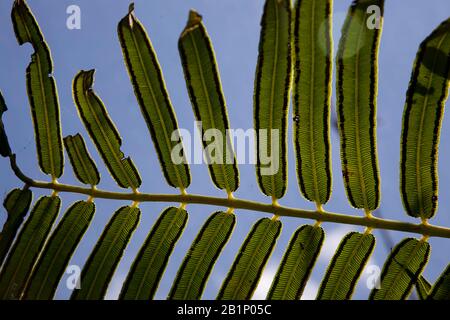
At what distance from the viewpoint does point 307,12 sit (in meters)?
2.17

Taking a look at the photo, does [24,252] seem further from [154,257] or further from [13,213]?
[154,257]

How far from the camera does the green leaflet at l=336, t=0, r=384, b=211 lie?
2148mm

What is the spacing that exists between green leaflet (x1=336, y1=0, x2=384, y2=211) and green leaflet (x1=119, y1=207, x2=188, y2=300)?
0.80 meters

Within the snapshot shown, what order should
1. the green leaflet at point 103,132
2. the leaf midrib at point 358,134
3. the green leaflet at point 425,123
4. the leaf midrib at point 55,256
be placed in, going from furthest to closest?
the green leaflet at point 103,132
the leaf midrib at point 55,256
the leaf midrib at point 358,134
the green leaflet at point 425,123

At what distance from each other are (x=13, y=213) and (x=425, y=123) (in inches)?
75.5

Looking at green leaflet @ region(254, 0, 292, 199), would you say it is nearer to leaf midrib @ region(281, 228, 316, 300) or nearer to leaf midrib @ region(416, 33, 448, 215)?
leaf midrib @ region(281, 228, 316, 300)

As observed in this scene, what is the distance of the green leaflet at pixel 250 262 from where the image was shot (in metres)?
2.31

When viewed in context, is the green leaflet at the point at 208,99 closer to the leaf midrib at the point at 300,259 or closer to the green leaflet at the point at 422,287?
the leaf midrib at the point at 300,259

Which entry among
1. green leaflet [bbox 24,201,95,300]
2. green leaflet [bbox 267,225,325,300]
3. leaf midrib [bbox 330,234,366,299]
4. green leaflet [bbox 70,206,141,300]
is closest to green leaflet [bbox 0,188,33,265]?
green leaflet [bbox 24,201,95,300]

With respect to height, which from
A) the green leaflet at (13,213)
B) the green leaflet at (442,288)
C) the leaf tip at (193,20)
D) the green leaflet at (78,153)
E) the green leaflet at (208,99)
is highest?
the leaf tip at (193,20)

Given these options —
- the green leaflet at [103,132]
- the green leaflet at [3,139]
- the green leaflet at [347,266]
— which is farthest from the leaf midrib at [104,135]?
the green leaflet at [347,266]

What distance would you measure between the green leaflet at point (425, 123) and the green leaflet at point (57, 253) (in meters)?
1.47
